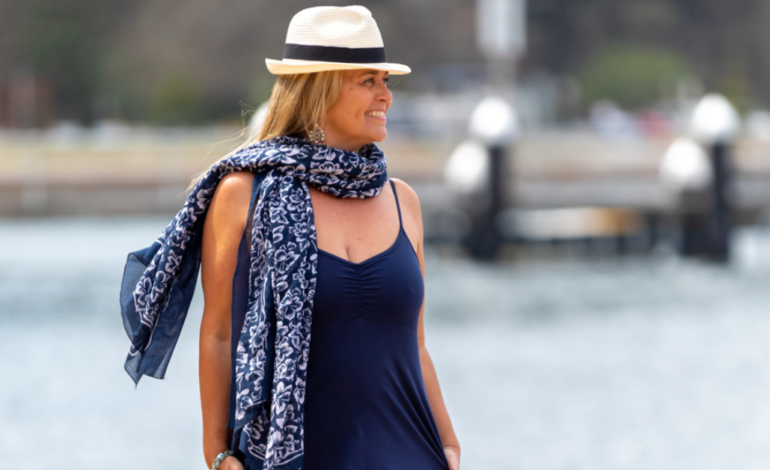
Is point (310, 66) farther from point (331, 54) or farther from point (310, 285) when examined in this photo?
point (310, 285)

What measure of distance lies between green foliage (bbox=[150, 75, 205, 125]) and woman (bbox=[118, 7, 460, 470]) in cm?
4989

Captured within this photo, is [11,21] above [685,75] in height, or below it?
above

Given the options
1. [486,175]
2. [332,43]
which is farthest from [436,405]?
[486,175]

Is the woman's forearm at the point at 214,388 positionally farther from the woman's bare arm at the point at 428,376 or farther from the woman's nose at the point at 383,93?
the woman's nose at the point at 383,93

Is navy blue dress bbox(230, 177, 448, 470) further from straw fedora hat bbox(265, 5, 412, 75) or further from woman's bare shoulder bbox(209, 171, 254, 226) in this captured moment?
straw fedora hat bbox(265, 5, 412, 75)

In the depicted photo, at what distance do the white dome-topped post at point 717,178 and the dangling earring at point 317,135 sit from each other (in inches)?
765

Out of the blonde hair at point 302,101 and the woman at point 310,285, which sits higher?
the blonde hair at point 302,101

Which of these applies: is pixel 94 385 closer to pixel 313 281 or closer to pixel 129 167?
pixel 313 281

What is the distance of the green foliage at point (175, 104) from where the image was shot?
51.0 m

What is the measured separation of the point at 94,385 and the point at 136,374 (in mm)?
9248

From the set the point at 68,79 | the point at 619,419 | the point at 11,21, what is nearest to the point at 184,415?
the point at 619,419

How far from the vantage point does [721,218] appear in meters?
21.0

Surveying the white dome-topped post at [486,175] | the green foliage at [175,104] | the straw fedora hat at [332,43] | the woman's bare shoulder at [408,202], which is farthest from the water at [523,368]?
the green foliage at [175,104]

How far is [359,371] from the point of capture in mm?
1967
